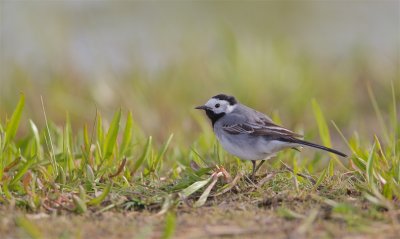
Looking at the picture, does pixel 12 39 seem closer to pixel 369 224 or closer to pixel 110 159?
pixel 110 159

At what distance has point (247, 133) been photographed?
6773 mm

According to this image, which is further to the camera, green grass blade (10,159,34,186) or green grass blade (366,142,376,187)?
green grass blade (10,159,34,186)

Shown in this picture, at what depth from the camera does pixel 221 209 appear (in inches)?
200

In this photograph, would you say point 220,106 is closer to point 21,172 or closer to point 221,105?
point 221,105

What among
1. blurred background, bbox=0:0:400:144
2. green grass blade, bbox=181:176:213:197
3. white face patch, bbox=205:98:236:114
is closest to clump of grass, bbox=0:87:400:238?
green grass blade, bbox=181:176:213:197

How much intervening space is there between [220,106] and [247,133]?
64 centimetres

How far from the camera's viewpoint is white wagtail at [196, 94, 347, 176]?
6.48 m

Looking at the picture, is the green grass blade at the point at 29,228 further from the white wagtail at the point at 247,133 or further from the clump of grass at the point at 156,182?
the white wagtail at the point at 247,133

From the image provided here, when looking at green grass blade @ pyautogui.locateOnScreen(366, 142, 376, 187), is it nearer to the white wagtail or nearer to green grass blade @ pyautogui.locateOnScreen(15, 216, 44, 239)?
the white wagtail

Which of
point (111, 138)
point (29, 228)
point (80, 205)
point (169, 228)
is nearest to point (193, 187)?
point (80, 205)

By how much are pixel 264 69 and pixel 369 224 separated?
5.79 meters

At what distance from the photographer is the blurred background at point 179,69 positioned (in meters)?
9.50

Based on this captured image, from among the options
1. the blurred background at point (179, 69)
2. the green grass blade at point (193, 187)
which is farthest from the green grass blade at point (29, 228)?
the blurred background at point (179, 69)

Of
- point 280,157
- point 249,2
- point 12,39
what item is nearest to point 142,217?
point 280,157
